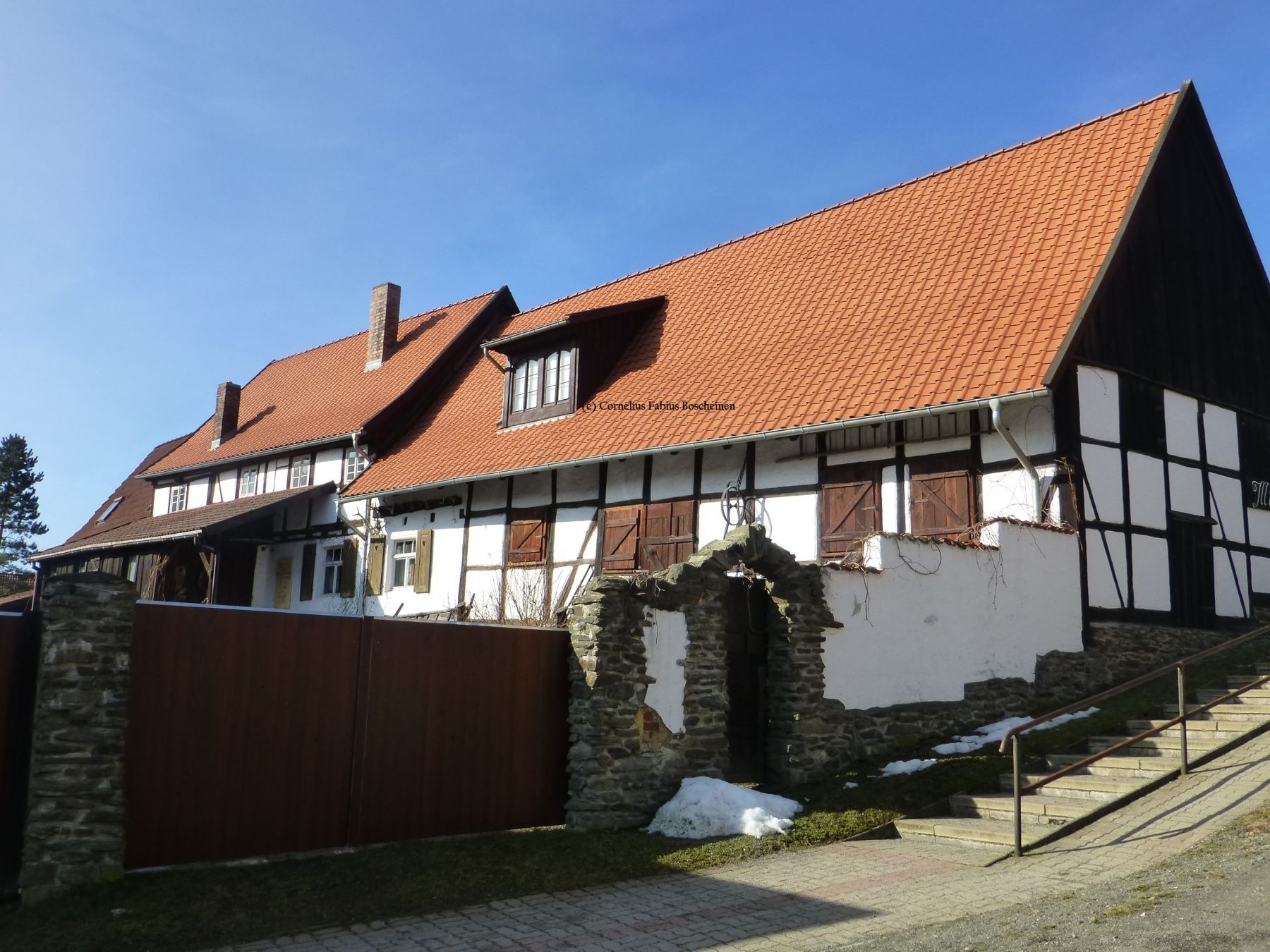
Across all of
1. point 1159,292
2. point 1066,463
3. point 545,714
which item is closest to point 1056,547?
point 1066,463

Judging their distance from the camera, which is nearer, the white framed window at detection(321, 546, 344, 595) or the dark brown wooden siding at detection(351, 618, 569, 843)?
the dark brown wooden siding at detection(351, 618, 569, 843)

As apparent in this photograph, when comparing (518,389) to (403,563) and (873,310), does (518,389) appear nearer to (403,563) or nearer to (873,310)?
(403,563)

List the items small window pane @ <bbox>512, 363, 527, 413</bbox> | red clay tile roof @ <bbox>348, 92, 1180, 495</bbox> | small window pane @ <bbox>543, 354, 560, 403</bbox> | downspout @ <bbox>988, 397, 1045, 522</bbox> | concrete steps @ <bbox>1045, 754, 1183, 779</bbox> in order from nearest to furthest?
1. concrete steps @ <bbox>1045, 754, 1183, 779</bbox>
2. downspout @ <bbox>988, 397, 1045, 522</bbox>
3. red clay tile roof @ <bbox>348, 92, 1180, 495</bbox>
4. small window pane @ <bbox>543, 354, 560, 403</bbox>
5. small window pane @ <bbox>512, 363, 527, 413</bbox>

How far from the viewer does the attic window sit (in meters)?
35.4

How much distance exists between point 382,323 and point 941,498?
18.8 meters

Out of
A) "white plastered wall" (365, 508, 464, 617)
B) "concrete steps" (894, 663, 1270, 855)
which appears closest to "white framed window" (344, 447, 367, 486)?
"white plastered wall" (365, 508, 464, 617)

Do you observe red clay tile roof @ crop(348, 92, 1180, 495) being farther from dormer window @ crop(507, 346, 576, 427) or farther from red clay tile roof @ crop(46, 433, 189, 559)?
red clay tile roof @ crop(46, 433, 189, 559)

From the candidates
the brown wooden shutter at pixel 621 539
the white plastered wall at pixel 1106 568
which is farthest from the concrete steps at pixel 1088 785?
the brown wooden shutter at pixel 621 539

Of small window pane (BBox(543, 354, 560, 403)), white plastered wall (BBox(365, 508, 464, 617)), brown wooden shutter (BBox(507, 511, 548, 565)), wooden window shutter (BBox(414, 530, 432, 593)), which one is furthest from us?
wooden window shutter (BBox(414, 530, 432, 593))

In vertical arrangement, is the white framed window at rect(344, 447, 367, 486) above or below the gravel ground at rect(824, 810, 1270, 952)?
above

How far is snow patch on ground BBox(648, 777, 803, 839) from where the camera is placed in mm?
9609

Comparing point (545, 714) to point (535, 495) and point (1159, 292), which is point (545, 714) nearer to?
point (535, 495)

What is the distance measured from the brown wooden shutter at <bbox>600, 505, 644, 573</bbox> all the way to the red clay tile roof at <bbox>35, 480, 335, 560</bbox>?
370 inches

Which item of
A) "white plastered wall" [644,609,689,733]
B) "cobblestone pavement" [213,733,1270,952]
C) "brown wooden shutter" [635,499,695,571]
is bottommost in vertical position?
"cobblestone pavement" [213,733,1270,952]
